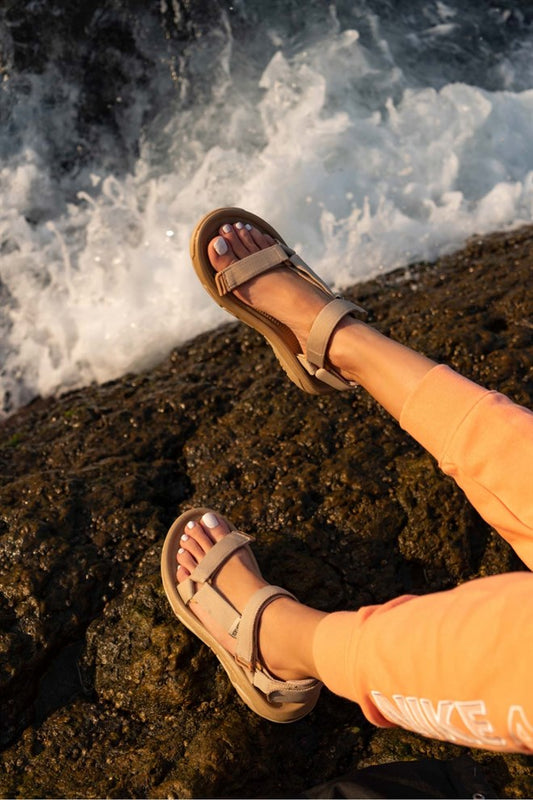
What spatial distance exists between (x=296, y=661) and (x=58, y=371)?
249 cm

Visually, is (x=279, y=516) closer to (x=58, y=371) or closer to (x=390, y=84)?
(x=58, y=371)

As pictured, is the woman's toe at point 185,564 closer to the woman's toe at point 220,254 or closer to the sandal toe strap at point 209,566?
the sandal toe strap at point 209,566

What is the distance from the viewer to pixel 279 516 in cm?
243

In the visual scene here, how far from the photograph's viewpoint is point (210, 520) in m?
2.29

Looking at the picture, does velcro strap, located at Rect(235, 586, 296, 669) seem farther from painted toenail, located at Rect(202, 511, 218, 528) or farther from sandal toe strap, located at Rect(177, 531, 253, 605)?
painted toenail, located at Rect(202, 511, 218, 528)

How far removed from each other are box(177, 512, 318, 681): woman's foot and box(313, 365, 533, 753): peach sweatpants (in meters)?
0.26

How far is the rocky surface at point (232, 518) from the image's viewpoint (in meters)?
2.02

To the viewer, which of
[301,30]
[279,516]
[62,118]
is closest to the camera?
[279,516]

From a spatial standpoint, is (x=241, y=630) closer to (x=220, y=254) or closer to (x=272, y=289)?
(x=272, y=289)

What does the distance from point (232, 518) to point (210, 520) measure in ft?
0.60

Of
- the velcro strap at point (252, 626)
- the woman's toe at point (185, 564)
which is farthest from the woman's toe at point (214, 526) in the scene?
the velcro strap at point (252, 626)

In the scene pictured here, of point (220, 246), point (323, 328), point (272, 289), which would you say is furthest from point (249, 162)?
point (323, 328)

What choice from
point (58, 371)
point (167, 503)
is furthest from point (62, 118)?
point (167, 503)

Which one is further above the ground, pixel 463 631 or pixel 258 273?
pixel 258 273
